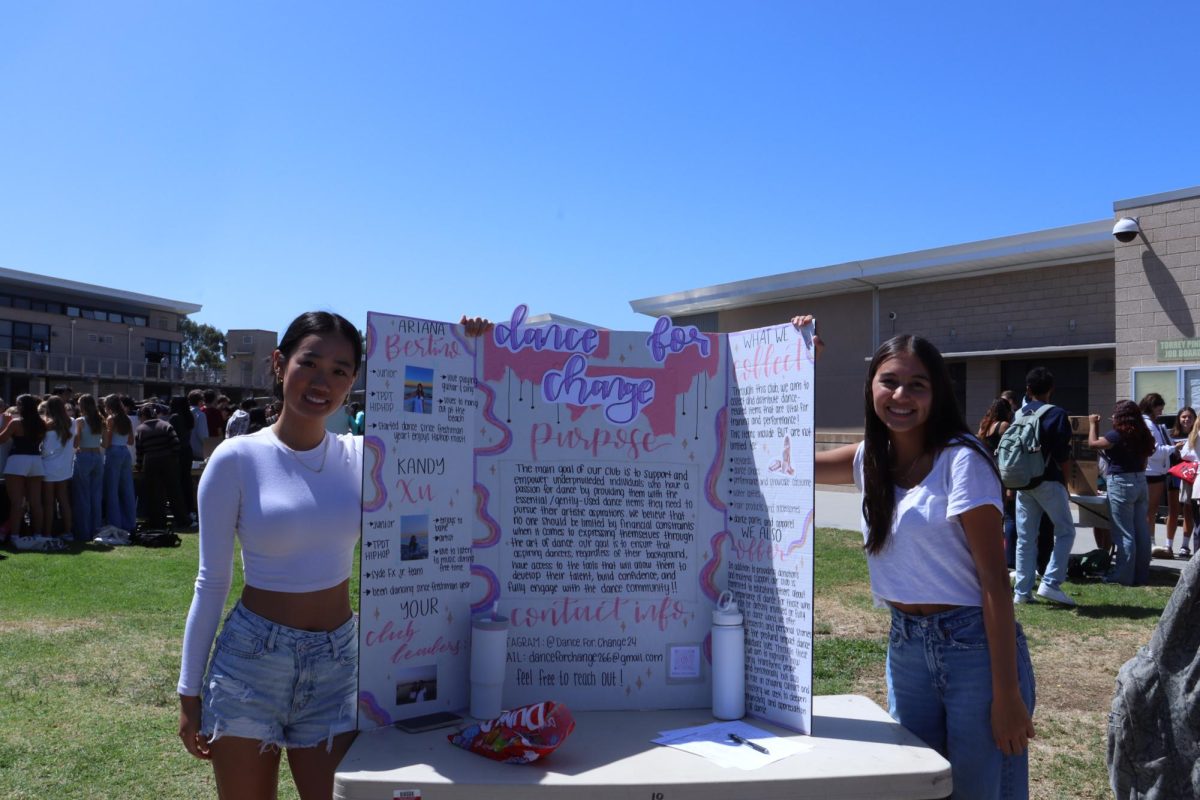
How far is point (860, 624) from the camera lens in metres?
6.95

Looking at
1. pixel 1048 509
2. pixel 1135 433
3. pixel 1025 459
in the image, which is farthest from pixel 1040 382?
pixel 1135 433

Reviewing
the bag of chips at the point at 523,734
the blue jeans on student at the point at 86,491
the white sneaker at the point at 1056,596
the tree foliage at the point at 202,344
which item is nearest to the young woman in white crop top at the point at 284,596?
the bag of chips at the point at 523,734

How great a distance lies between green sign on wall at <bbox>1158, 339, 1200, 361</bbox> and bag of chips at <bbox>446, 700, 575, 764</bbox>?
46.9ft

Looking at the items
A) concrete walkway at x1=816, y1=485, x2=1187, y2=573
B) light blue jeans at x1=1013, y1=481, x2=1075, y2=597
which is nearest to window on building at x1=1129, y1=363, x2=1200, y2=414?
concrete walkway at x1=816, y1=485, x2=1187, y2=573

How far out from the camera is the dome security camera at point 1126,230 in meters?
13.6

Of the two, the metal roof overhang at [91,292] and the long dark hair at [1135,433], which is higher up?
the metal roof overhang at [91,292]

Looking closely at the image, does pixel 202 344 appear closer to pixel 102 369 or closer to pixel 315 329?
pixel 102 369

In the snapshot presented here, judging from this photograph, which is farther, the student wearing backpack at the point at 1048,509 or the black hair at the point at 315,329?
the student wearing backpack at the point at 1048,509

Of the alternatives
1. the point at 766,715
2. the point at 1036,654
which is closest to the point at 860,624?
the point at 1036,654

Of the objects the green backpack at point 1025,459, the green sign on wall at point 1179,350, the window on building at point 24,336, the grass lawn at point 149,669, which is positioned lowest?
the grass lawn at point 149,669

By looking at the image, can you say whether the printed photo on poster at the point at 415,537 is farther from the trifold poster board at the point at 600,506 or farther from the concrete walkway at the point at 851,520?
the concrete walkway at the point at 851,520

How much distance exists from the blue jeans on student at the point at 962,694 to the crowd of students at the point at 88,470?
840 cm

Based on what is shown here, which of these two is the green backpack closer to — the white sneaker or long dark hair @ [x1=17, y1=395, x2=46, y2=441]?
the white sneaker

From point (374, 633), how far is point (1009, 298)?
18.9m
